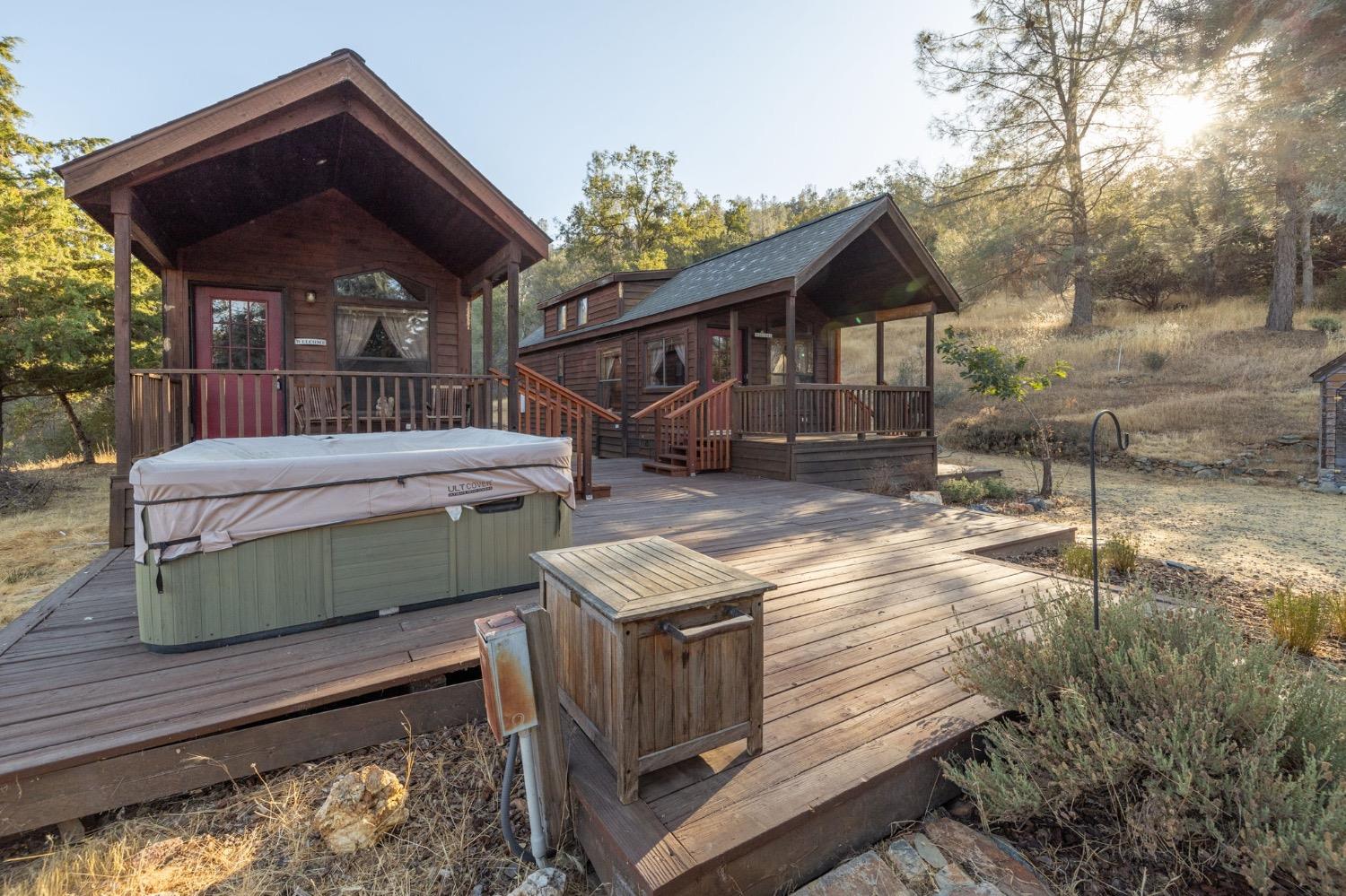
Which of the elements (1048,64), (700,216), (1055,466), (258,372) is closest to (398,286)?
(258,372)

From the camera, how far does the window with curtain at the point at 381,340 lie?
24.1 ft

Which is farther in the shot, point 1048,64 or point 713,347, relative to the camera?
point 1048,64

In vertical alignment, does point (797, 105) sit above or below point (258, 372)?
above

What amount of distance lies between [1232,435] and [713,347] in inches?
411

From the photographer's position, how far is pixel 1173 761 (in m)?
1.68

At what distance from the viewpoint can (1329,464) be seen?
30.7ft

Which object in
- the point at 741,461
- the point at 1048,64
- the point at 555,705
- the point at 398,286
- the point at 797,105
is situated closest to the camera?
the point at 555,705

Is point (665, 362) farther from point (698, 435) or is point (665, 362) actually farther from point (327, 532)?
point (327, 532)

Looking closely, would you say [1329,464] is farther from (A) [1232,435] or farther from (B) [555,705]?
(B) [555,705]

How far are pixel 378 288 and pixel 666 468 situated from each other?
15.4 ft

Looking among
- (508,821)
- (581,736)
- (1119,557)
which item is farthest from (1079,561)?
(508,821)

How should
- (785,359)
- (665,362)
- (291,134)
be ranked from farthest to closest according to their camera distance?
1. (665,362)
2. (785,359)
3. (291,134)

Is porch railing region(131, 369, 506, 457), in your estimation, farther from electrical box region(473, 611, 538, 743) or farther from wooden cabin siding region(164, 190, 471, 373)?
electrical box region(473, 611, 538, 743)

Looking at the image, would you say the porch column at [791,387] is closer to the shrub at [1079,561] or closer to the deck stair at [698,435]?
the deck stair at [698,435]
